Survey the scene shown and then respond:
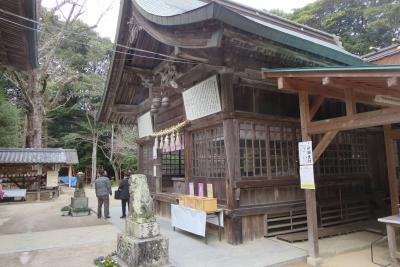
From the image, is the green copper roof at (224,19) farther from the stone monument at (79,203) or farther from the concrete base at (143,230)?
the stone monument at (79,203)

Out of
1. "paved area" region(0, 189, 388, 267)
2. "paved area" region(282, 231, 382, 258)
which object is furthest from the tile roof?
"paved area" region(282, 231, 382, 258)

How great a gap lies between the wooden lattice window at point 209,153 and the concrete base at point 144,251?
2.55 metres

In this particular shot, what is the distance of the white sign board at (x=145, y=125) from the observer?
40.1 feet

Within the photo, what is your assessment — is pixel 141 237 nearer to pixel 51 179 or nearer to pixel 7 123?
pixel 51 179

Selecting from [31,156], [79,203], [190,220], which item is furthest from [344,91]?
[31,156]

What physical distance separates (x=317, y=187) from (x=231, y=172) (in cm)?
305

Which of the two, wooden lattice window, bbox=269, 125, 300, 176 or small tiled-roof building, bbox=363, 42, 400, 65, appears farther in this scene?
small tiled-roof building, bbox=363, 42, 400, 65

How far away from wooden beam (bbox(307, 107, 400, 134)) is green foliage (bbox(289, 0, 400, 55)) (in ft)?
79.2

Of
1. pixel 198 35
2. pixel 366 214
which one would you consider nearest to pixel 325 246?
pixel 366 214

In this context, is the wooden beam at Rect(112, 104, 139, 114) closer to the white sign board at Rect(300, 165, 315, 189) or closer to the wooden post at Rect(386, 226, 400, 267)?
the white sign board at Rect(300, 165, 315, 189)

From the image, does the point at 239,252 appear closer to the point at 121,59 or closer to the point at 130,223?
the point at 130,223

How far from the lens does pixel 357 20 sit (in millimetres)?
29016

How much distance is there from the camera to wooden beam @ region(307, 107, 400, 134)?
4.99 m

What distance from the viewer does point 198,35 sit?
6.45 m
